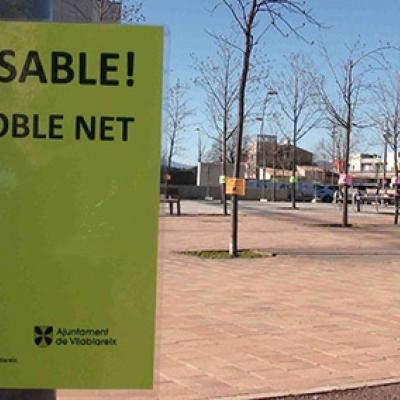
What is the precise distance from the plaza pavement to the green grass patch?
338 millimetres

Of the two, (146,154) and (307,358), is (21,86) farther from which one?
(307,358)

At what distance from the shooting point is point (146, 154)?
2.08m

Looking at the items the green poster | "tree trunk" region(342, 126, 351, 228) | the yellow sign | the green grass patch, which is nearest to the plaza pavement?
the green poster

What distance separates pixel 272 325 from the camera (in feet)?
21.6

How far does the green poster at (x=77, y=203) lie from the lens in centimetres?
206

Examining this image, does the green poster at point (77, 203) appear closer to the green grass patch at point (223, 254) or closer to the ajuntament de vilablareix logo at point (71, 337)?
the ajuntament de vilablareix logo at point (71, 337)

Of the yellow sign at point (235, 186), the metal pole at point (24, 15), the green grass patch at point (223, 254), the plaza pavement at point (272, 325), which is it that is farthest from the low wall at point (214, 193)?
the metal pole at point (24, 15)

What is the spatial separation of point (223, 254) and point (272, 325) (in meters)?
6.02

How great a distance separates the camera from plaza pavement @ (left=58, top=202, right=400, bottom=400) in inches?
185

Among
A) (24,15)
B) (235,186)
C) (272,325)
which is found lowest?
(272,325)

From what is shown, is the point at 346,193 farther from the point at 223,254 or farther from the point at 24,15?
the point at 24,15

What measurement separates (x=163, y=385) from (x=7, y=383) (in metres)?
2.67

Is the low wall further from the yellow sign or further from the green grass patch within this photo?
the yellow sign

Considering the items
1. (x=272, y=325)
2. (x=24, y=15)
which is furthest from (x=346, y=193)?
(x=24, y=15)
